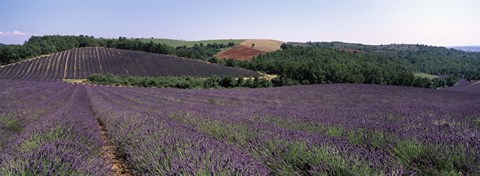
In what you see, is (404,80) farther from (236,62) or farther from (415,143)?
(415,143)

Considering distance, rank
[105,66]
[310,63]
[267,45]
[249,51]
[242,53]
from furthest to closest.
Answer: [267,45], [249,51], [242,53], [310,63], [105,66]

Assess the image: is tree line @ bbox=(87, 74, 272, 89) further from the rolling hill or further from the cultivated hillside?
the rolling hill

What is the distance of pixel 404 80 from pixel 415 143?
53.5 metres

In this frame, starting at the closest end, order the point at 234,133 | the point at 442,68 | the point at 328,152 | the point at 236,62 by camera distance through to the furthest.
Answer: the point at 328,152 < the point at 234,133 < the point at 236,62 < the point at 442,68

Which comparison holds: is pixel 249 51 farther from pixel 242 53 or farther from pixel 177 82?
pixel 177 82

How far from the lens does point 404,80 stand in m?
51.9

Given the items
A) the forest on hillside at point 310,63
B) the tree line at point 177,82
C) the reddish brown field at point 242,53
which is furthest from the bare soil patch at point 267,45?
the tree line at point 177,82

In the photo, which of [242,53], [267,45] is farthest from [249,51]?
[267,45]

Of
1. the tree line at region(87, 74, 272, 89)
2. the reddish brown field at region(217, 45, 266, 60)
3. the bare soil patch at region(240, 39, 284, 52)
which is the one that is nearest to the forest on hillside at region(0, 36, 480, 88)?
the reddish brown field at region(217, 45, 266, 60)

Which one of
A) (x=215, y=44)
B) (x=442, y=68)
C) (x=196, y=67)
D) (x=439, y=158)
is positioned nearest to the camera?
(x=439, y=158)

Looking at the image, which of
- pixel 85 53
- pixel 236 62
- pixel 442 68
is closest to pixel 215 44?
pixel 236 62

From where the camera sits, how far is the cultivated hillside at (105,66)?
157ft

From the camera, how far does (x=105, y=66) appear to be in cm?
5459

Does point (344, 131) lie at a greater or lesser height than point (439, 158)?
lesser
